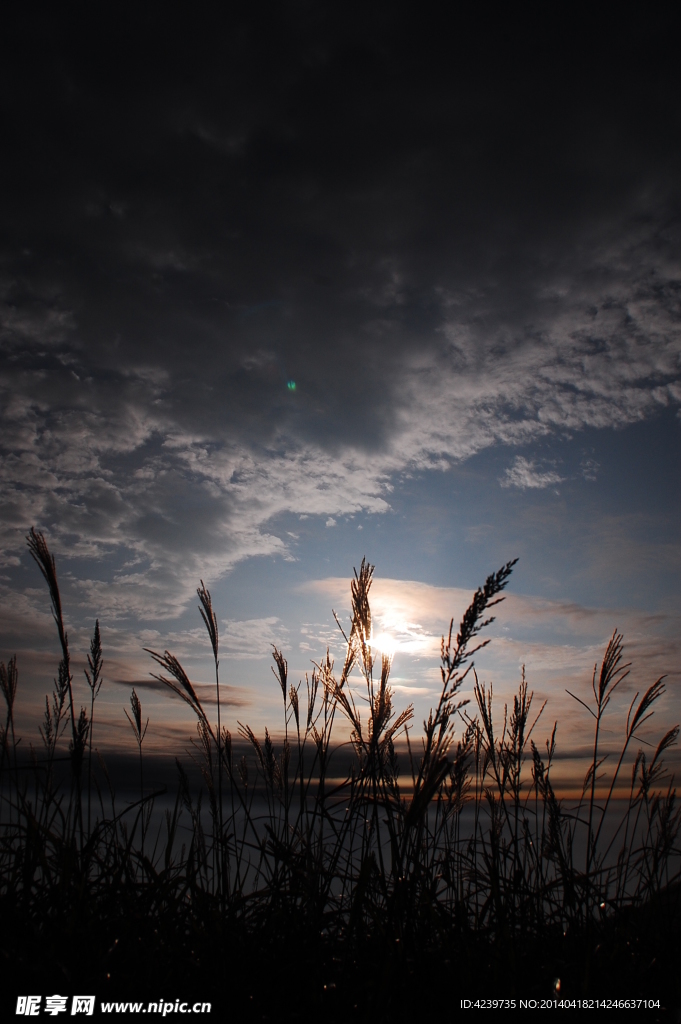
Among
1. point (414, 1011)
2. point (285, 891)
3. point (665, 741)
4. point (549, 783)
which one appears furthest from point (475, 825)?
point (414, 1011)

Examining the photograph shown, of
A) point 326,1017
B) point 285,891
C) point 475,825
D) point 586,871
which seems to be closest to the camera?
point 326,1017

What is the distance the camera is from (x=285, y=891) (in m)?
2.15

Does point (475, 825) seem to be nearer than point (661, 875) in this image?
No

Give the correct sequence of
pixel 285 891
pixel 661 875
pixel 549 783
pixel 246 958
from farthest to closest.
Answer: pixel 661 875
pixel 549 783
pixel 285 891
pixel 246 958

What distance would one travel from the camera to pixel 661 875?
286cm

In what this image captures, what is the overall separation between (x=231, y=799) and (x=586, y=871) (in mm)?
1777

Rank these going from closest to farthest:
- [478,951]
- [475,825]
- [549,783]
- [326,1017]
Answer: [326,1017], [478,951], [549,783], [475,825]

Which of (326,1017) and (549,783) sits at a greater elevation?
(549,783)

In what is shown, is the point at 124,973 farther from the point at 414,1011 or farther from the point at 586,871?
the point at 586,871

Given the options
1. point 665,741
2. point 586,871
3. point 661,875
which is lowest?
point 661,875

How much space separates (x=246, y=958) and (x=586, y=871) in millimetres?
1672

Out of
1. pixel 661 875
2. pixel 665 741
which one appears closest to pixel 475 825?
pixel 661 875

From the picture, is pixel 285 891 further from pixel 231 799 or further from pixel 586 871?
pixel 586 871

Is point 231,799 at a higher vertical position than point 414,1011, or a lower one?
higher
